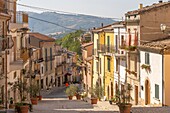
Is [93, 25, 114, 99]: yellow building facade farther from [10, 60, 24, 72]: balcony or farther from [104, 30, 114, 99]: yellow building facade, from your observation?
[10, 60, 24, 72]: balcony

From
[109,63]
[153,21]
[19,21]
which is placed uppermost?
[19,21]

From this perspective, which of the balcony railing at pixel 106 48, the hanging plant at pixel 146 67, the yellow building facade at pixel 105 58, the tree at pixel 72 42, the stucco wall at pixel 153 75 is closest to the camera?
the stucco wall at pixel 153 75

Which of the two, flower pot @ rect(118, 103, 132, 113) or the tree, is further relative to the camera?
the tree

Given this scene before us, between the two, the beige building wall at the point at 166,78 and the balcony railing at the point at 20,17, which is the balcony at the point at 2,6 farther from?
the beige building wall at the point at 166,78

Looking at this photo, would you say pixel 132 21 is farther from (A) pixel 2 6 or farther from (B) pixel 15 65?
(A) pixel 2 6

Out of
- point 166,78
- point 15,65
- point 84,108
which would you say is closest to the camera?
point 166,78

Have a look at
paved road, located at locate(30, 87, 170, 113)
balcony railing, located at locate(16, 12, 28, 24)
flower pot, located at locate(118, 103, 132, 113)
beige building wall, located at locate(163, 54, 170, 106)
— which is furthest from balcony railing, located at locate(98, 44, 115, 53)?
flower pot, located at locate(118, 103, 132, 113)

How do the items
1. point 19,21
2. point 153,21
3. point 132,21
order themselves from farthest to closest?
point 19,21 → point 132,21 → point 153,21

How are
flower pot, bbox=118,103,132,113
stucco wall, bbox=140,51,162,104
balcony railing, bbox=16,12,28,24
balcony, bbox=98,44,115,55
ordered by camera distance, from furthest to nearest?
balcony, bbox=98,44,115,55
balcony railing, bbox=16,12,28,24
stucco wall, bbox=140,51,162,104
flower pot, bbox=118,103,132,113

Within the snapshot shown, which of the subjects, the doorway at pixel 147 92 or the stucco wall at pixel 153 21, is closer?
the doorway at pixel 147 92

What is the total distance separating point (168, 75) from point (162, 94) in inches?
51.8

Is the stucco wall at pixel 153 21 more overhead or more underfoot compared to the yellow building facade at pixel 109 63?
more overhead

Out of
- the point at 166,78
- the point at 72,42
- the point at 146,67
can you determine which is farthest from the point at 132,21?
the point at 72,42

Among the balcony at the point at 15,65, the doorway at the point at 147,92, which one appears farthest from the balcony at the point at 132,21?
the balcony at the point at 15,65
